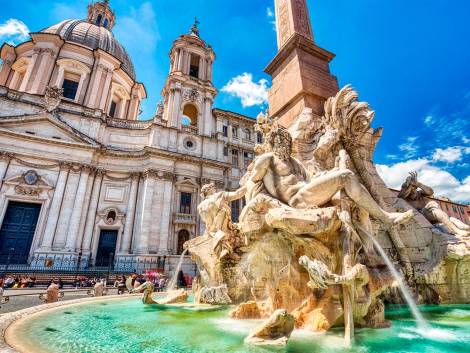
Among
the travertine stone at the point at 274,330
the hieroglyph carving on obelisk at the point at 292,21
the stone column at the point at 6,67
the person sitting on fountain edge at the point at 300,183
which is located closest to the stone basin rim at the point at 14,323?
the travertine stone at the point at 274,330

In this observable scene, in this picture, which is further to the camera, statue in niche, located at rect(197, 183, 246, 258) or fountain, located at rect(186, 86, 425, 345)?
statue in niche, located at rect(197, 183, 246, 258)

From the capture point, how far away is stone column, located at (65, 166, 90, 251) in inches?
758

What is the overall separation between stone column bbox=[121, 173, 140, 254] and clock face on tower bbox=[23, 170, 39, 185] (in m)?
7.05

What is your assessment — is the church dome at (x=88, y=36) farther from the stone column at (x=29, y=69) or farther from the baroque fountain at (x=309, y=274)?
the baroque fountain at (x=309, y=274)

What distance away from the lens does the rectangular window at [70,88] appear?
27266 mm

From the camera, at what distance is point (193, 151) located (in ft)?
86.1

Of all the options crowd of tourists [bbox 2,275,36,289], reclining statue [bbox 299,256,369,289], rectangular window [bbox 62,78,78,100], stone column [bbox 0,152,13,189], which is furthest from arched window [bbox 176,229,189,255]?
reclining statue [bbox 299,256,369,289]

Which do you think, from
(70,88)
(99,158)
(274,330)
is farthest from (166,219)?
(274,330)

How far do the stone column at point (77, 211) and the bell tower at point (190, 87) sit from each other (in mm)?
9086

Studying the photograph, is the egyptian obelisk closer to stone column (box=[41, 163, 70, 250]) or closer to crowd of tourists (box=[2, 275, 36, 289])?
crowd of tourists (box=[2, 275, 36, 289])

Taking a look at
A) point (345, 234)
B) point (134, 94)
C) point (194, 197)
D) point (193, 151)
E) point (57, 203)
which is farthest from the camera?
point (134, 94)

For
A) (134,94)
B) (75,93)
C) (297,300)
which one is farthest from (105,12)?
(297,300)

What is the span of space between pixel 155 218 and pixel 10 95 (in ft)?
52.9

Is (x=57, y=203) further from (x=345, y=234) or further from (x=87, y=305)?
(x=345, y=234)
